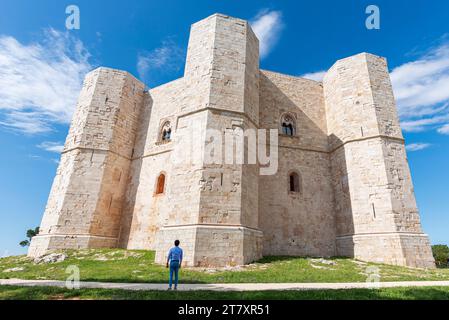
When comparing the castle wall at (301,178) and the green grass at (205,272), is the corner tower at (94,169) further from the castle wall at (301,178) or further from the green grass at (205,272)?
the castle wall at (301,178)

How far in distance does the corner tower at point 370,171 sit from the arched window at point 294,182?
2049mm

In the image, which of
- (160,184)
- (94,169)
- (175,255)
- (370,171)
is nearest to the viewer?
(175,255)

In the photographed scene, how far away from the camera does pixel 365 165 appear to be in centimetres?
1270

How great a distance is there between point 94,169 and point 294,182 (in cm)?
1083

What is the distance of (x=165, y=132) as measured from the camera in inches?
615

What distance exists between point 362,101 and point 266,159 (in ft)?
19.4

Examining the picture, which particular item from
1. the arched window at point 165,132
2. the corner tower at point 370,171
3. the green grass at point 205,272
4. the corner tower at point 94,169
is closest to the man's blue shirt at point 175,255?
the green grass at point 205,272

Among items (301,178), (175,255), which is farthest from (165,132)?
(175,255)

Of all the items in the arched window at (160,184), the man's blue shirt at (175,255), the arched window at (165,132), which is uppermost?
the arched window at (165,132)

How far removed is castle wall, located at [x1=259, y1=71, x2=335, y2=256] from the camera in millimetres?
12961

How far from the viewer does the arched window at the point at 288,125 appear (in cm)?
1498

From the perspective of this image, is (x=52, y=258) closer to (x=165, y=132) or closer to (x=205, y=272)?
(x=205, y=272)

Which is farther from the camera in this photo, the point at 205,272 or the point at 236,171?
the point at 236,171
